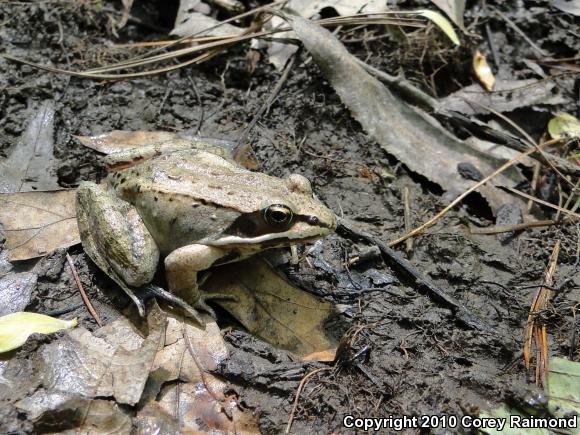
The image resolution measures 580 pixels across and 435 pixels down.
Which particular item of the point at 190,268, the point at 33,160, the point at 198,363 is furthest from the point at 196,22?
the point at 198,363

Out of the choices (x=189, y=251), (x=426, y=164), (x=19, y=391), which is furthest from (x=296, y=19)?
(x=19, y=391)

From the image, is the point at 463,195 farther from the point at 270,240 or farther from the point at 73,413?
the point at 73,413

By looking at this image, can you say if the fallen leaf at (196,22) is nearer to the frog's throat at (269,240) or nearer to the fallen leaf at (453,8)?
the fallen leaf at (453,8)

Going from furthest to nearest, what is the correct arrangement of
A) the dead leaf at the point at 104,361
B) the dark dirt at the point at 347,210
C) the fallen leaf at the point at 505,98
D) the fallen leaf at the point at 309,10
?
1. the fallen leaf at the point at 309,10
2. the fallen leaf at the point at 505,98
3. the dark dirt at the point at 347,210
4. the dead leaf at the point at 104,361

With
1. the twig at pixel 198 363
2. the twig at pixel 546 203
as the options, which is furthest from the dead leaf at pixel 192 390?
the twig at pixel 546 203

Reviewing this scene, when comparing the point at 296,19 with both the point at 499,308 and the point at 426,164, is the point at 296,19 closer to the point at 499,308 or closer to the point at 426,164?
the point at 426,164

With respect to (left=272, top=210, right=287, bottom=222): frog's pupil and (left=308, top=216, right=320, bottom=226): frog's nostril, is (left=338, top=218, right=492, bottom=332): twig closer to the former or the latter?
(left=308, top=216, right=320, bottom=226): frog's nostril
